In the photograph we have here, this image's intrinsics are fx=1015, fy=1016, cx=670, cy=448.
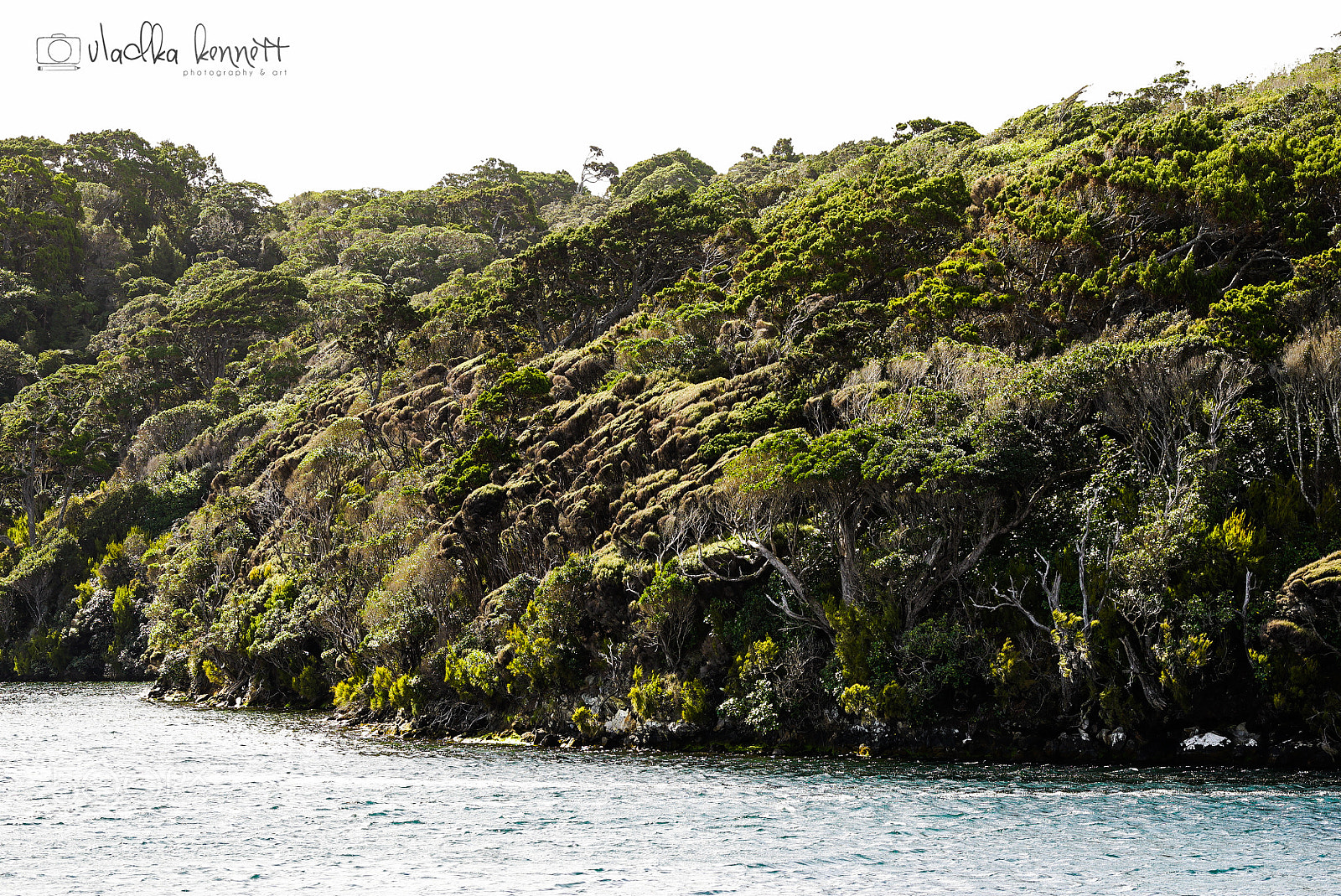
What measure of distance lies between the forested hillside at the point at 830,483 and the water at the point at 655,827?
136 inches

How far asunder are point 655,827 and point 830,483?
1435 centimetres

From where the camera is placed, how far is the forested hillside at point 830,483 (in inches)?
1230

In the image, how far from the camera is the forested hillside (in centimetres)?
3123

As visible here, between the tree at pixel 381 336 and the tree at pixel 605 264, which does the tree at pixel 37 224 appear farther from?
the tree at pixel 605 264

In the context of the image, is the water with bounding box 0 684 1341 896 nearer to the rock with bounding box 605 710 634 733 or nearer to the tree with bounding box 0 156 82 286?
the rock with bounding box 605 710 634 733

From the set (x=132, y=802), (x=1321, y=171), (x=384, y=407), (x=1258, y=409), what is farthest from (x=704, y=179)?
(x=132, y=802)

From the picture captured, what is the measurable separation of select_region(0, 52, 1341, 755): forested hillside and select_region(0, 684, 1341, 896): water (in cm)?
347

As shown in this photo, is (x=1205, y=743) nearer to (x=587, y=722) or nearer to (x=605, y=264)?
(x=587, y=722)

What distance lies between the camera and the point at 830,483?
34.8m

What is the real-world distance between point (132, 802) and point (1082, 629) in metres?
28.0

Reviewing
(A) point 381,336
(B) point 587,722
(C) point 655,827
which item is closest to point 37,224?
(A) point 381,336

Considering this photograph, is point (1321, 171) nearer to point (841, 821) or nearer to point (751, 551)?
point (751, 551)

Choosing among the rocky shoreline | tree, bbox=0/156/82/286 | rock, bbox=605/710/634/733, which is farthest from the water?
tree, bbox=0/156/82/286

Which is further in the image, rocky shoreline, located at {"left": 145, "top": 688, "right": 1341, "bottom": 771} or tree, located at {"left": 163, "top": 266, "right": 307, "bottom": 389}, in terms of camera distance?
tree, located at {"left": 163, "top": 266, "right": 307, "bottom": 389}
